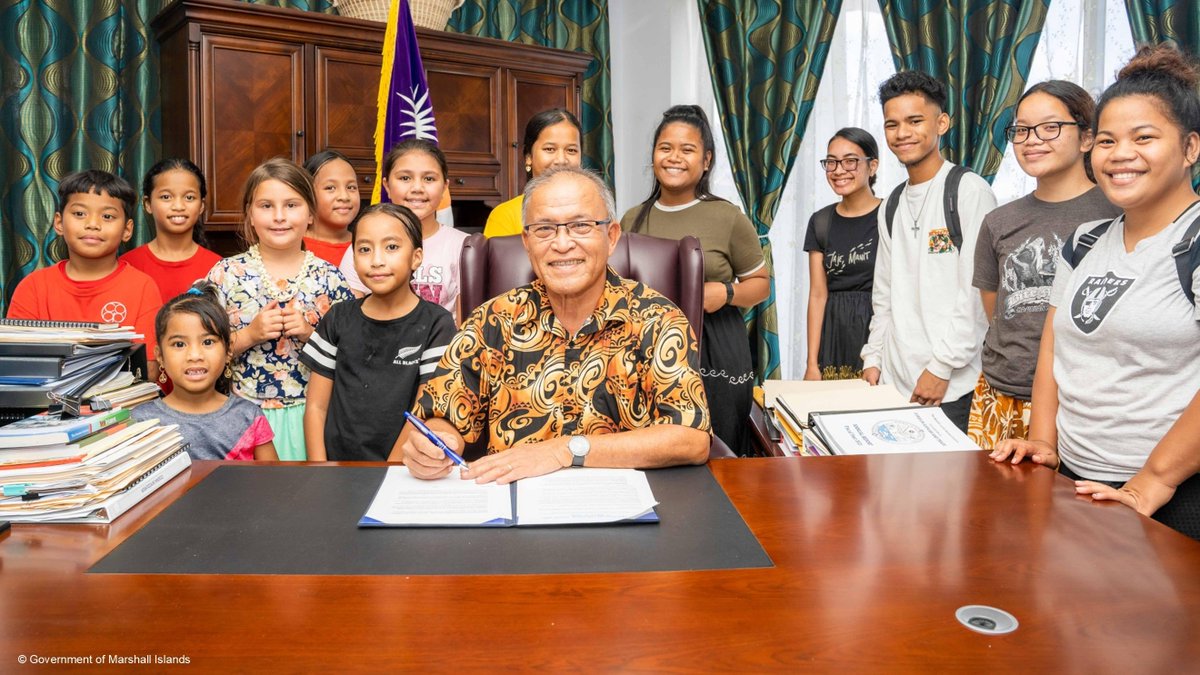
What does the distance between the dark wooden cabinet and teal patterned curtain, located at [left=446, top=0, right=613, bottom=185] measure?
1.80 feet

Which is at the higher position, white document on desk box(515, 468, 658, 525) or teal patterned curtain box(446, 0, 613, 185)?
teal patterned curtain box(446, 0, 613, 185)

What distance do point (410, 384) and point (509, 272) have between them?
1.18ft

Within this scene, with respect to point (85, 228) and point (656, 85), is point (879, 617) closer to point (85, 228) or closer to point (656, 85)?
point (85, 228)

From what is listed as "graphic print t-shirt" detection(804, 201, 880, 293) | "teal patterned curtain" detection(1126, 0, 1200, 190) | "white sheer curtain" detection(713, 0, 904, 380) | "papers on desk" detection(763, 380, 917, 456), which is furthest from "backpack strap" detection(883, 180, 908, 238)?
"white sheer curtain" detection(713, 0, 904, 380)

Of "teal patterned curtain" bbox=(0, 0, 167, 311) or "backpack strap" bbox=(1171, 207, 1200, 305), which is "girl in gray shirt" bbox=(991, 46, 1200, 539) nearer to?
"backpack strap" bbox=(1171, 207, 1200, 305)

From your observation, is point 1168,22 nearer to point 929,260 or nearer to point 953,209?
point 953,209

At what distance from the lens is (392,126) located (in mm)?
3293

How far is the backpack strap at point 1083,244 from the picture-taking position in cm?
187

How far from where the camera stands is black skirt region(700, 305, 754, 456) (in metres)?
2.88

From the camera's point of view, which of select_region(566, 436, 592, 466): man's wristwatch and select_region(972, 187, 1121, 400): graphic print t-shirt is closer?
select_region(566, 436, 592, 466): man's wristwatch

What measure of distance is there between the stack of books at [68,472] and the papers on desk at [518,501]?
1.18ft

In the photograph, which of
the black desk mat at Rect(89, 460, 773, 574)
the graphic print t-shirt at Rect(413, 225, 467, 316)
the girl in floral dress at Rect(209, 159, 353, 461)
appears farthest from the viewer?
the graphic print t-shirt at Rect(413, 225, 467, 316)

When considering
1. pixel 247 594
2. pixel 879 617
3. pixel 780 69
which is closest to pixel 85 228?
pixel 247 594

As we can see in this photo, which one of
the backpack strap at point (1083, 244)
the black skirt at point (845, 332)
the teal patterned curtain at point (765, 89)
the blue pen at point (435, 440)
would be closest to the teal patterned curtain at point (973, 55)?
the teal patterned curtain at point (765, 89)
